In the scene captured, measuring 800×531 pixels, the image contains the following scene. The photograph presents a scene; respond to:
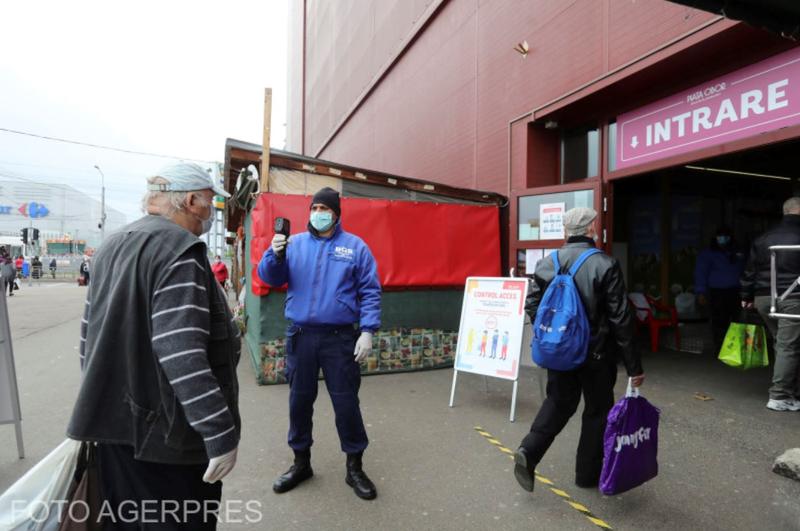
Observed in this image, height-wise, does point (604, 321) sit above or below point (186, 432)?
above

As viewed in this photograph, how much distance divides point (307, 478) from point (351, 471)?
1.10ft

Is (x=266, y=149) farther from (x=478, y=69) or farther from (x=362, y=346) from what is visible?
(x=478, y=69)

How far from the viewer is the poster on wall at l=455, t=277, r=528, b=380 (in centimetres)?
465

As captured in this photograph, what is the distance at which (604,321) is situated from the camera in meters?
2.92

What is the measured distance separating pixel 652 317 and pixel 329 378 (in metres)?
6.40

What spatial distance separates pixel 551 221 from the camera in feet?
20.3

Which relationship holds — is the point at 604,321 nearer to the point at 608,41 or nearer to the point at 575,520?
the point at 575,520

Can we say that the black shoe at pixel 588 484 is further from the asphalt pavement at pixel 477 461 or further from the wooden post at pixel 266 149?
the wooden post at pixel 266 149

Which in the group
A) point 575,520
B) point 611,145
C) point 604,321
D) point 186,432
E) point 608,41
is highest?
point 608,41

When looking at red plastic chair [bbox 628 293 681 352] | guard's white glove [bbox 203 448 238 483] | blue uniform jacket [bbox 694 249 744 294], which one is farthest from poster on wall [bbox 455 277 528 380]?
blue uniform jacket [bbox 694 249 744 294]

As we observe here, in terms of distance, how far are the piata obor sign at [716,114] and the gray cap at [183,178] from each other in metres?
4.70

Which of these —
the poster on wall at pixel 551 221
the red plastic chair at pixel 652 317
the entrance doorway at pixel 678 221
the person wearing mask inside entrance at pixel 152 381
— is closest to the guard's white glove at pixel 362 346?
the person wearing mask inside entrance at pixel 152 381

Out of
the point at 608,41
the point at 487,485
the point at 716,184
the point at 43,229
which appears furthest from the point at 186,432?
Answer: the point at 43,229

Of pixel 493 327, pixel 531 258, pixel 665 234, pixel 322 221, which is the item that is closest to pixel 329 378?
pixel 322 221
